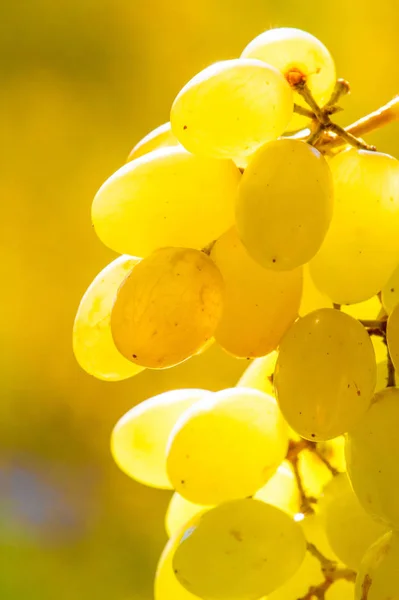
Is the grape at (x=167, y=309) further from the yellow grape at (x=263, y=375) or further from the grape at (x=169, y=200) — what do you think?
the yellow grape at (x=263, y=375)

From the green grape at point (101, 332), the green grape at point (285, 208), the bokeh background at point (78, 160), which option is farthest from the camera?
the bokeh background at point (78, 160)

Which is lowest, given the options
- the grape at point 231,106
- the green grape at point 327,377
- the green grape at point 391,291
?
the green grape at point 327,377

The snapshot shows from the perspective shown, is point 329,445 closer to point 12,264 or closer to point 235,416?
point 235,416

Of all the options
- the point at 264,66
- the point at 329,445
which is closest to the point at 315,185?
the point at 264,66

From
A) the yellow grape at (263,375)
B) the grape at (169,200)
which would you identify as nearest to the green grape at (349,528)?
the yellow grape at (263,375)

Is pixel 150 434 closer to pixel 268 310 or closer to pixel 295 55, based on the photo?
pixel 268 310

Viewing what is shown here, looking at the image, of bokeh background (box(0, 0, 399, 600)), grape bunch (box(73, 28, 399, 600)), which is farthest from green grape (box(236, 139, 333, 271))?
bokeh background (box(0, 0, 399, 600))

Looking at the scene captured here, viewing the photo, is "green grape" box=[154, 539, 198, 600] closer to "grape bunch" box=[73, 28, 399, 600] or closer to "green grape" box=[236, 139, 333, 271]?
"grape bunch" box=[73, 28, 399, 600]
